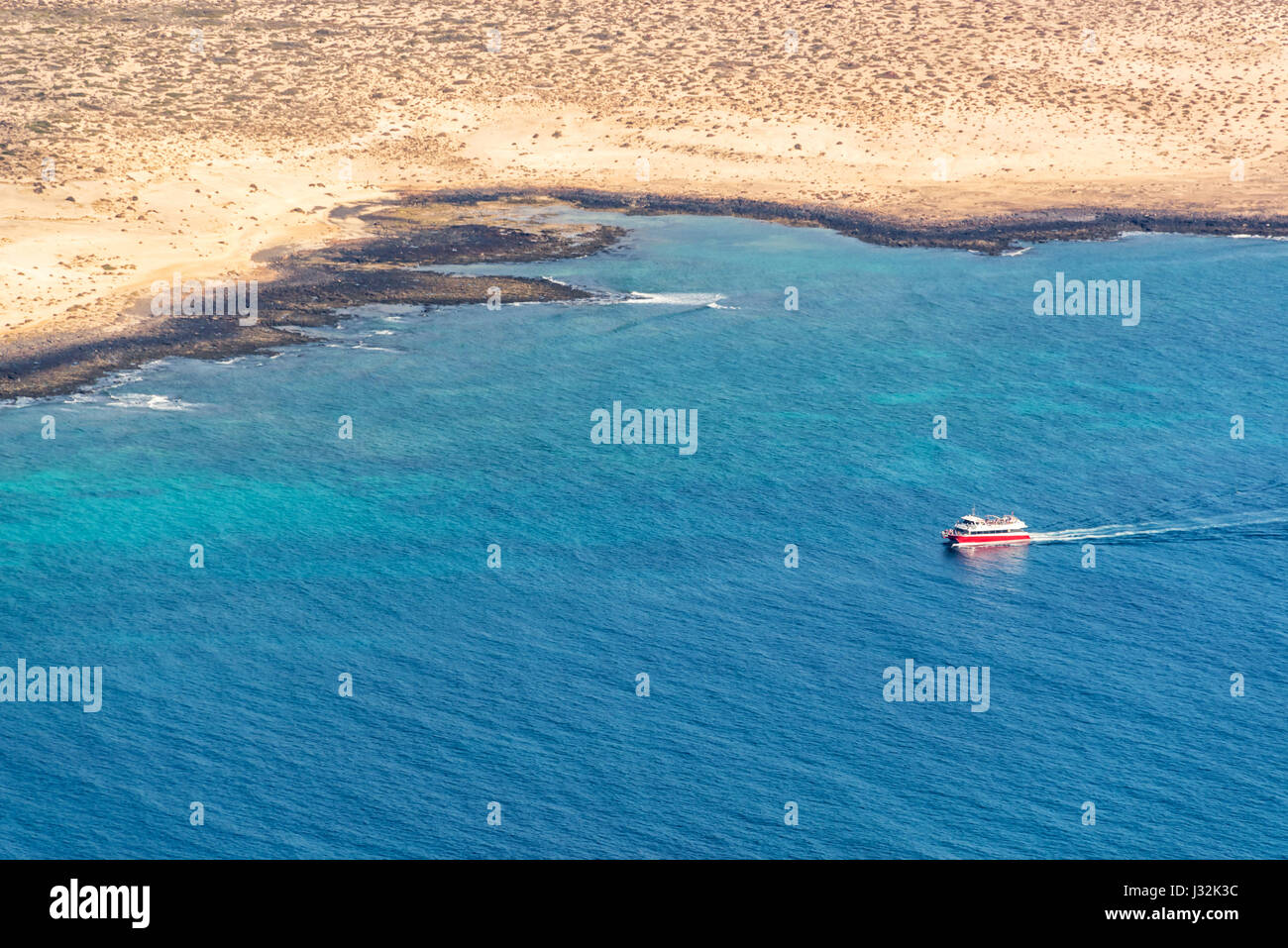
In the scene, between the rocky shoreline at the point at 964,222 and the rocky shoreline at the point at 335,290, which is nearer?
the rocky shoreline at the point at 335,290

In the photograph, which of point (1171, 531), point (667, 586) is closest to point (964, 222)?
point (1171, 531)

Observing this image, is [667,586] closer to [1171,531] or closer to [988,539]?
[988,539]

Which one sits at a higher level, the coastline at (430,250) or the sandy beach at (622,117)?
the sandy beach at (622,117)

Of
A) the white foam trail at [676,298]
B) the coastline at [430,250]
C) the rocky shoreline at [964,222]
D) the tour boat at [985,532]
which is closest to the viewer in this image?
the tour boat at [985,532]

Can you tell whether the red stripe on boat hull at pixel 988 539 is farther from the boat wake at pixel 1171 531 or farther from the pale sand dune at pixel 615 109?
the pale sand dune at pixel 615 109

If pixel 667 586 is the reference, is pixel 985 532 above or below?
above

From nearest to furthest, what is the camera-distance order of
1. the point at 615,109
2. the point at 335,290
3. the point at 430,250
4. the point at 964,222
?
the point at 335,290 → the point at 430,250 → the point at 964,222 → the point at 615,109

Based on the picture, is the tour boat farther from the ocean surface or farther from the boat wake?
the boat wake

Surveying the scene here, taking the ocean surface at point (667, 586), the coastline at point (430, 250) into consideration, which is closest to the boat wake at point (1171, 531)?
the ocean surface at point (667, 586)
